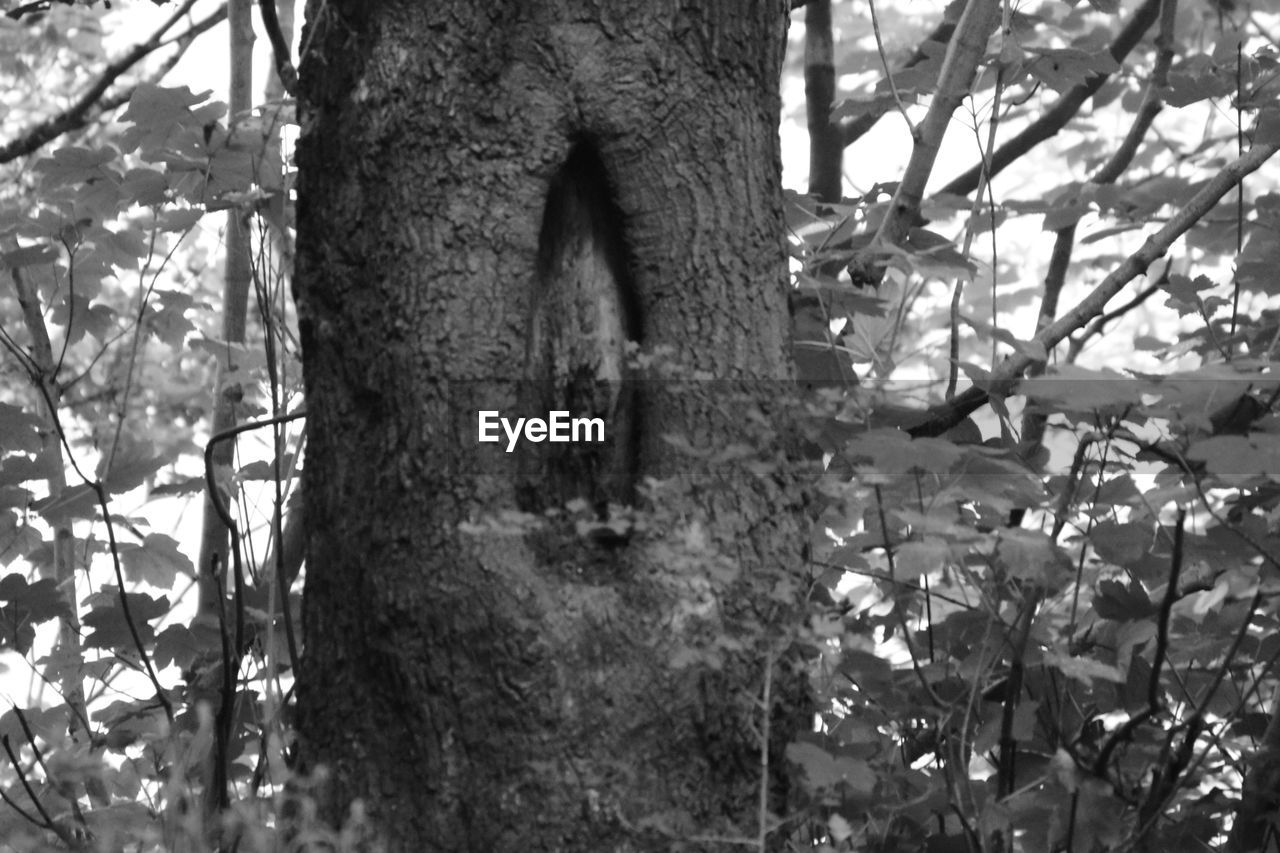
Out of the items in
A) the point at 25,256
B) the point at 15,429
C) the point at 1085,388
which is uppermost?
the point at 25,256

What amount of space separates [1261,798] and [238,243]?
8.80 ft

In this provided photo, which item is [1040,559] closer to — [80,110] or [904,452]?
[904,452]

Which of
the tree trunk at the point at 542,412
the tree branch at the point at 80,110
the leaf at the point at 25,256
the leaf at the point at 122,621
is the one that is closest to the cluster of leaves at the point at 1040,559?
the tree trunk at the point at 542,412

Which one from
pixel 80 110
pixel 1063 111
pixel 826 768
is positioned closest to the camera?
pixel 826 768

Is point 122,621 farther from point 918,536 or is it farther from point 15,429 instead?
point 918,536

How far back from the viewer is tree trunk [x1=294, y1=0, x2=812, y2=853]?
4.68ft

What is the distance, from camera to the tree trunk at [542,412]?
4.68ft

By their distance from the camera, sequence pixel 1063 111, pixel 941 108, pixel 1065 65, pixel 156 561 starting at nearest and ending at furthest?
pixel 941 108
pixel 1065 65
pixel 156 561
pixel 1063 111

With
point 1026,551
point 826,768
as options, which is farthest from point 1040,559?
point 826,768

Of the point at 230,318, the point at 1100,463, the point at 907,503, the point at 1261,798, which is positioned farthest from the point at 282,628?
the point at 1261,798

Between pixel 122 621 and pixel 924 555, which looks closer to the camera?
pixel 924 555

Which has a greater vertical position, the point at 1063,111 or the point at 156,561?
the point at 1063,111

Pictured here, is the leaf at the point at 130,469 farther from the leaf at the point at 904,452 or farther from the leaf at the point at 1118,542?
the leaf at the point at 1118,542

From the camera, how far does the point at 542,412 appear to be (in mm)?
1530
